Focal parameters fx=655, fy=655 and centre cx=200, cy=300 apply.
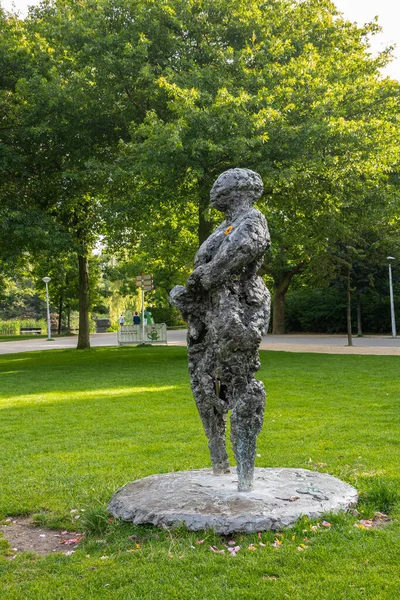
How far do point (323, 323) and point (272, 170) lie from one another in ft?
82.3

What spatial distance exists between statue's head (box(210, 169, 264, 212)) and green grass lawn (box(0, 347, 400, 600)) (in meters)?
2.74

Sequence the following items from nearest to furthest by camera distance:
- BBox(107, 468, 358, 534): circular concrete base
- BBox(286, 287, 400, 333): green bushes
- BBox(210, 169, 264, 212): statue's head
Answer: BBox(107, 468, 358, 534): circular concrete base → BBox(210, 169, 264, 212): statue's head → BBox(286, 287, 400, 333): green bushes

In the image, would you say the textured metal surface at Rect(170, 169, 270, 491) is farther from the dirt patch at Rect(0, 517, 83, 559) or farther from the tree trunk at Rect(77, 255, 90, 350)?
the tree trunk at Rect(77, 255, 90, 350)

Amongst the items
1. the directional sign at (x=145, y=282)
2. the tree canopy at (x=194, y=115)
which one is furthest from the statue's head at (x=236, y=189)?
the directional sign at (x=145, y=282)

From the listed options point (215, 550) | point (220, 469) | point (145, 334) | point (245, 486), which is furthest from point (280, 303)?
point (215, 550)

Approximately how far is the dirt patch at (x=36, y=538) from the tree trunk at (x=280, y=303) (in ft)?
107

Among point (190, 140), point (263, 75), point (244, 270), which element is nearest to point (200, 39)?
point (263, 75)

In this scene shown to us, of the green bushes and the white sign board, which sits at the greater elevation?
the green bushes

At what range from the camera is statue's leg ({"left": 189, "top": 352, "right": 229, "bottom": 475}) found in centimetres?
583

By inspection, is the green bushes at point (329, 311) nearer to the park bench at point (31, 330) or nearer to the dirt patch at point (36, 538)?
the park bench at point (31, 330)

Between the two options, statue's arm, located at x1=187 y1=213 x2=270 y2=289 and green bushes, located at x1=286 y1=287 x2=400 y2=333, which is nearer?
statue's arm, located at x1=187 y1=213 x2=270 y2=289

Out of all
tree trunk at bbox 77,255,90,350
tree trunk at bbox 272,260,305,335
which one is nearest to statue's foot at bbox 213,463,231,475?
tree trunk at bbox 77,255,90,350

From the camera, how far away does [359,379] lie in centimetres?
1530

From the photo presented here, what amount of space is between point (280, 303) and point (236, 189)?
34.8 meters
